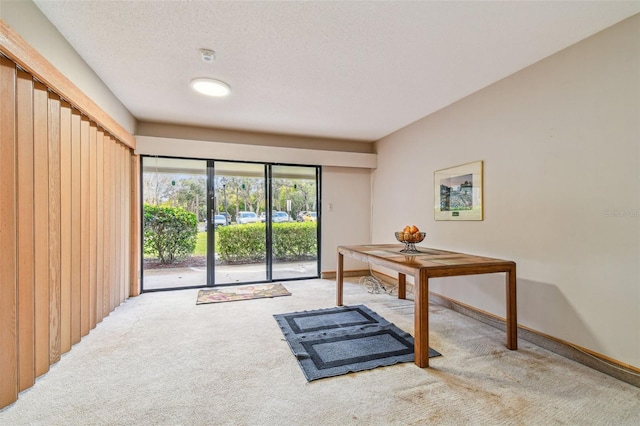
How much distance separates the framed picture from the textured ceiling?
2.68 ft

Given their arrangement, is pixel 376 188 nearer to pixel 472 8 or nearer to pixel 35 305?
pixel 472 8

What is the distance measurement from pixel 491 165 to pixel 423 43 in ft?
4.69

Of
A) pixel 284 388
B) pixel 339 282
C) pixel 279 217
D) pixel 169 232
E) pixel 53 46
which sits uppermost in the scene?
pixel 53 46

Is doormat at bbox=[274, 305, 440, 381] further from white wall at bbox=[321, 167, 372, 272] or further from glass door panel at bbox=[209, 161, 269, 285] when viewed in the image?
white wall at bbox=[321, 167, 372, 272]

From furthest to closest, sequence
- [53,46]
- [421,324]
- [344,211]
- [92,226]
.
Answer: [344,211]
[92,226]
[421,324]
[53,46]

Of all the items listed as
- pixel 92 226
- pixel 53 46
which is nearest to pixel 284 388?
pixel 92 226

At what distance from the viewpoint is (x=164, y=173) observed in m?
4.15

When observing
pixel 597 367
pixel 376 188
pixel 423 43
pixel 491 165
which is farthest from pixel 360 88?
pixel 597 367

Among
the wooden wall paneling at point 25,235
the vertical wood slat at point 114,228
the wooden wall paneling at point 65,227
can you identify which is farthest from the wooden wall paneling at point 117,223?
the wooden wall paneling at point 25,235

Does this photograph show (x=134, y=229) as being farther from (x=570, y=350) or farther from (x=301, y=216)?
(x=570, y=350)

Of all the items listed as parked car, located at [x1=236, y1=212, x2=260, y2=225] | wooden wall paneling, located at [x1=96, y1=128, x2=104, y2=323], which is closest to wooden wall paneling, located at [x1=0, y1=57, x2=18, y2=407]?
wooden wall paneling, located at [x1=96, y1=128, x2=104, y2=323]

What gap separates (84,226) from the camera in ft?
8.22

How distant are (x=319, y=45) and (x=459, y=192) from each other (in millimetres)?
2176

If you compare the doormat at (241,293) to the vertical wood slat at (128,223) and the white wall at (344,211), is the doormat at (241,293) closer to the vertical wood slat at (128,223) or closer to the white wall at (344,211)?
the vertical wood slat at (128,223)
